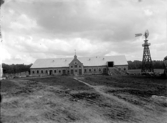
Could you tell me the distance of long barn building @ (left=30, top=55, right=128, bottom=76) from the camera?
178 ft

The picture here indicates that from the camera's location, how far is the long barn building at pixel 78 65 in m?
54.4

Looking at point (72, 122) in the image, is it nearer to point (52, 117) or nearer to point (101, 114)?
point (52, 117)

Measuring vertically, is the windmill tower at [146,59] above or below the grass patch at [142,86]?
above

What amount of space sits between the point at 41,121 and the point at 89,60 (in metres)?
52.9

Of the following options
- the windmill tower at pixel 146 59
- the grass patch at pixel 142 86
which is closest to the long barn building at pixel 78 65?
the windmill tower at pixel 146 59

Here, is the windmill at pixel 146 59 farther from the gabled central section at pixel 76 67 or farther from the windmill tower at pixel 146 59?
the gabled central section at pixel 76 67

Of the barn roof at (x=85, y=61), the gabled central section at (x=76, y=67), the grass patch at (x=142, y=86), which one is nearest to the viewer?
the grass patch at (x=142, y=86)

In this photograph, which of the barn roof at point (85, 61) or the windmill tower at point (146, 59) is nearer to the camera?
the windmill tower at point (146, 59)

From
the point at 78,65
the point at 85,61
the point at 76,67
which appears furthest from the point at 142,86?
the point at 85,61

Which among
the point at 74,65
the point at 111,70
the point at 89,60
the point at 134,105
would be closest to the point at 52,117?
the point at 134,105

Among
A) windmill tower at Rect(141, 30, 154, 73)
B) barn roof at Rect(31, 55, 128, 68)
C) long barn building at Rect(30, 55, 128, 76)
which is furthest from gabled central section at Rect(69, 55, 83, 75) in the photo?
windmill tower at Rect(141, 30, 154, 73)

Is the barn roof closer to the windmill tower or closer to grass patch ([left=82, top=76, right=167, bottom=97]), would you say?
the windmill tower

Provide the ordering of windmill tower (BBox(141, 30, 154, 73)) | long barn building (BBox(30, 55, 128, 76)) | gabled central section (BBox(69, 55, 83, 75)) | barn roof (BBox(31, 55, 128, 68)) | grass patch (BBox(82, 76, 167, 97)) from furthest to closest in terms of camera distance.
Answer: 1. barn roof (BBox(31, 55, 128, 68))
2. long barn building (BBox(30, 55, 128, 76))
3. gabled central section (BBox(69, 55, 83, 75))
4. windmill tower (BBox(141, 30, 154, 73))
5. grass patch (BBox(82, 76, 167, 97))

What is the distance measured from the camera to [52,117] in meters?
6.79
